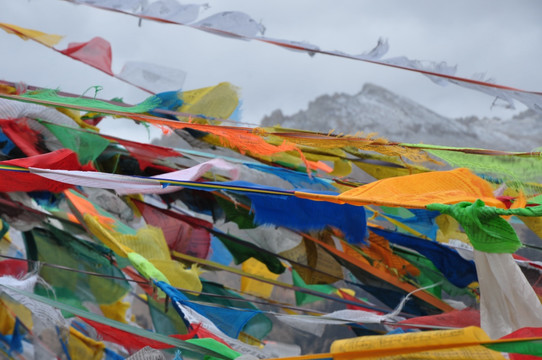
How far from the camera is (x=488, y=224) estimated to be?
740 mm

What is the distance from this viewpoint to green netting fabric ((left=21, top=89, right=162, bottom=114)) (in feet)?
3.92

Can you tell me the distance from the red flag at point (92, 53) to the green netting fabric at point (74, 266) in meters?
0.43

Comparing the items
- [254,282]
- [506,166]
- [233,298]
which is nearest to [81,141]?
[233,298]

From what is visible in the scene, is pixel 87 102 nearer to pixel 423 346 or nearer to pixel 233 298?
pixel 233 298

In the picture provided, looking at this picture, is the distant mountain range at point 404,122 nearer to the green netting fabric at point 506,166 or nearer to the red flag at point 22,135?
the red flag at point 22,135

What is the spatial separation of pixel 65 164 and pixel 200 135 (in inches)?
12.6

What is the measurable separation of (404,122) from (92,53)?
9.05ft

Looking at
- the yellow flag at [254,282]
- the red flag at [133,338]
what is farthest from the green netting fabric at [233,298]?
the red flag at [133,338]

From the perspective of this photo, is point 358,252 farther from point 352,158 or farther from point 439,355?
point 439,355

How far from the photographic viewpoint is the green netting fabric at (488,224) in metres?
0.72

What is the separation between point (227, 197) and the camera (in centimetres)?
136

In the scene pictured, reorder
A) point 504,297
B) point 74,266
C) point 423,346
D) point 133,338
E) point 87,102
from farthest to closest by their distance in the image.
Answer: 1. point 74,266
2. point 87,102
3. point 133,338
4. point 504,297
5. point 423,346

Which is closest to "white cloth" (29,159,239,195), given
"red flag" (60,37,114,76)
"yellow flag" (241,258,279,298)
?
"red flag" (60,37,114,76)

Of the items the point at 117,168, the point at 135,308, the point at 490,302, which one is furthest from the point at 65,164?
the point at 135,308
